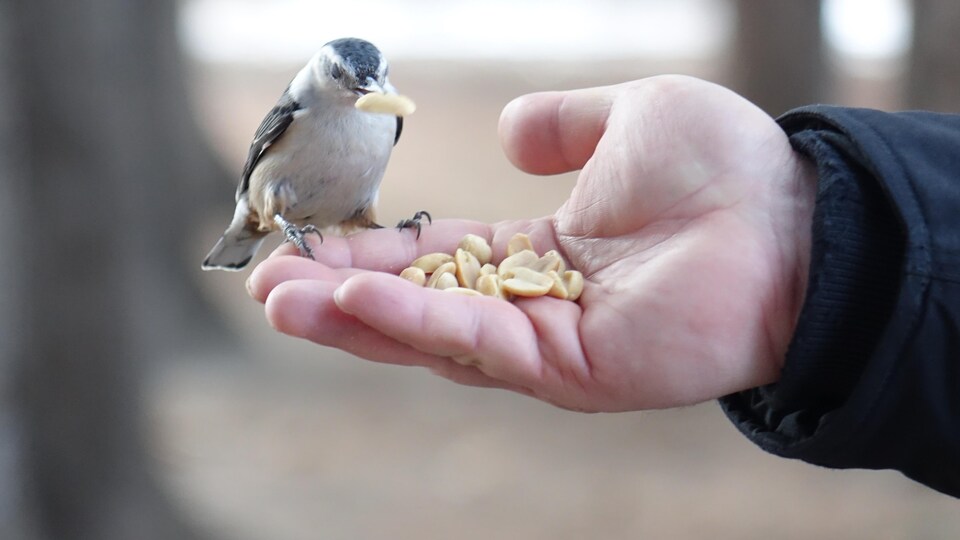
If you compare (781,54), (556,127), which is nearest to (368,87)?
(556,127)

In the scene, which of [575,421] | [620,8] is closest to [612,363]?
[575,421]

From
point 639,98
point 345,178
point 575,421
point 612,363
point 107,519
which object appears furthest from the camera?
point 575,421

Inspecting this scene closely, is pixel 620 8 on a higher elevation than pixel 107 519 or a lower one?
higher

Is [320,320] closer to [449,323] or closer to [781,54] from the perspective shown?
[449,323]

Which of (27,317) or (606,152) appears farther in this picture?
(27,317)

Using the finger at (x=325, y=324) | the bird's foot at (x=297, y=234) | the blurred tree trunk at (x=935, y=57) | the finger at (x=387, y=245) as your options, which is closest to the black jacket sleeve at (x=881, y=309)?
the finger at (x=325, y=324)

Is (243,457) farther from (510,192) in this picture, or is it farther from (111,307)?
(510,192)

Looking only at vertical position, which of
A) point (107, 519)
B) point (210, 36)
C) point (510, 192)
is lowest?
point (107, 519)

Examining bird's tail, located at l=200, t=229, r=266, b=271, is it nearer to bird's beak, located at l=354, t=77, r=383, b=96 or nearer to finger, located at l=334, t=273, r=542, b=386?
bird's beak, located at l=354, t=77, r=383, b=96
